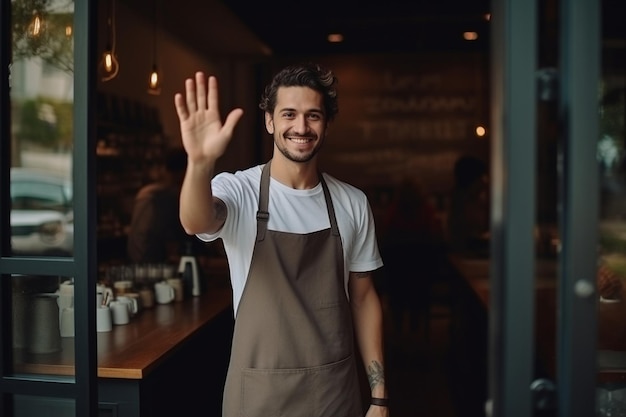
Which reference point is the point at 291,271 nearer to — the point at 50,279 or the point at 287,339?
the point at 287,339

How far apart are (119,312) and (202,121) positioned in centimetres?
202

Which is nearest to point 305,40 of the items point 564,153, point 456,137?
point 456,137

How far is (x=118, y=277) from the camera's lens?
13.9 feet

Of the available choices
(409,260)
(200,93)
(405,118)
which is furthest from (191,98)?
(405,118)

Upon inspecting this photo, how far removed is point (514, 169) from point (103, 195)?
542 centimetres

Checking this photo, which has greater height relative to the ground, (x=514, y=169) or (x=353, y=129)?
(x=353, y=129)

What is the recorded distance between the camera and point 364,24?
7.89 meters

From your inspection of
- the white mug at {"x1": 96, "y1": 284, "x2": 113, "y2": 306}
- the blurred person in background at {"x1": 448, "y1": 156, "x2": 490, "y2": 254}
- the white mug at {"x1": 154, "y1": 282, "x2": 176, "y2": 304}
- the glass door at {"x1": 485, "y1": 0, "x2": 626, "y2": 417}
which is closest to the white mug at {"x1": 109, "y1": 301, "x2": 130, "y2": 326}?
the white mug at {"x1": 96, "y1": 284, "x2": 113, "y2": 306}

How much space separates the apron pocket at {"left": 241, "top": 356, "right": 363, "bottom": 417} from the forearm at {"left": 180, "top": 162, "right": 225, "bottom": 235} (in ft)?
1.67

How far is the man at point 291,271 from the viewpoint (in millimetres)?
2291

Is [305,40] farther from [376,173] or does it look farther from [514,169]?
[514,169]

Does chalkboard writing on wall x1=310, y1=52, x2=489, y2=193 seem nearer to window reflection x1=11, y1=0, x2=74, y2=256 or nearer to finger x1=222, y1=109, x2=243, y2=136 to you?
window reflection x1=11, y1=0, x2=74, y2=256

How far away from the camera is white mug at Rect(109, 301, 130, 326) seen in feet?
11.6

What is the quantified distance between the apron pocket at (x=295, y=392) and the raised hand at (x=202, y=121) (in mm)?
827
